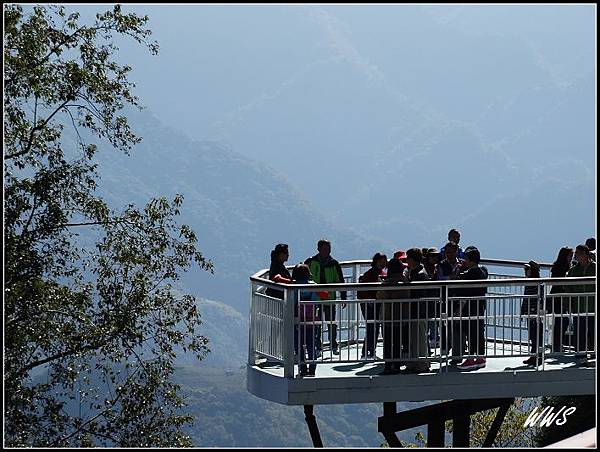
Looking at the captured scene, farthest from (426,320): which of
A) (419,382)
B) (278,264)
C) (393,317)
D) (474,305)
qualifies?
(278,264)

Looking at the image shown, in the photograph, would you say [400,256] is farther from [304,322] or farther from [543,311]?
[304,322]

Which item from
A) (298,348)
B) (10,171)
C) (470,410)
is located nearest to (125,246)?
(10,171)

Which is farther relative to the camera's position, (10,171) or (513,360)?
(10,171)

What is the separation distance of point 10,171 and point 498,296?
28.2 feet

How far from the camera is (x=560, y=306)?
Answer: 43.3 ft

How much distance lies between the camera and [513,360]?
14.0 metres

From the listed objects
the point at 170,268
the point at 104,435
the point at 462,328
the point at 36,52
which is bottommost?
the point at 104,435

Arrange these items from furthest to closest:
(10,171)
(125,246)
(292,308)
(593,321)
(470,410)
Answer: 1. (125,246)
2. (10,171)
3. (470,410)
4. (593,321)
5. (292,308)

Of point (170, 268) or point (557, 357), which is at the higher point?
point (170, 268)

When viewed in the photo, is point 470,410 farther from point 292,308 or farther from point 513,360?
point 292,308

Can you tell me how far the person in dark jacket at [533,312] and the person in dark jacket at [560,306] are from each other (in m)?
0.15

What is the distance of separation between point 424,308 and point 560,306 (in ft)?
5.34

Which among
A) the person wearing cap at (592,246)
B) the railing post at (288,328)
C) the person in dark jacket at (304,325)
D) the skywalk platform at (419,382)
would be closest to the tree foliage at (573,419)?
the person wearing cap at (592,246)

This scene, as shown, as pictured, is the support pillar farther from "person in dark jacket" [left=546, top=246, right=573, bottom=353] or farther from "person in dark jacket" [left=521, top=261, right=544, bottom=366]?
"person in dark jacket" [left=546, top=246, right=573, bottom=353]
